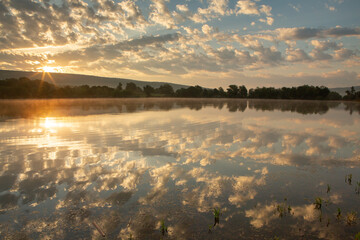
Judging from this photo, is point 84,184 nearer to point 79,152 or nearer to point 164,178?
point 164,178

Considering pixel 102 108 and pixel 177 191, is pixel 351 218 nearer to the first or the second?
pixel 177 191

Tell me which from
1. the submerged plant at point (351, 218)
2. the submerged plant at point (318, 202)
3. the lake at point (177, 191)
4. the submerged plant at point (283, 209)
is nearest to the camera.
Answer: the lake at point (177, 191)

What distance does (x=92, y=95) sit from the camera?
615 ft

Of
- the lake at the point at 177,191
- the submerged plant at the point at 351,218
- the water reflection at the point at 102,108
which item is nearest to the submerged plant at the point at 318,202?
the lake at the point at 177,191

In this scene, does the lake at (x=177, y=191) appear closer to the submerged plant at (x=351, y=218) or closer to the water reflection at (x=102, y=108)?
the submerged plant at (x=351, y=218)

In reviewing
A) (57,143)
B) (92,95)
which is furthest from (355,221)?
(92,95)

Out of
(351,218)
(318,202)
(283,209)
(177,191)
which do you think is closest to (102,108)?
(177,191)

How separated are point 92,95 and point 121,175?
634 feet

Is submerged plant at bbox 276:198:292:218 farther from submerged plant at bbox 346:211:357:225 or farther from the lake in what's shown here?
submerged plant at bbox 346:211:357:225

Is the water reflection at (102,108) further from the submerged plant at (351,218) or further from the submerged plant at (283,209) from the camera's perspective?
the submerged plant at (351,218)

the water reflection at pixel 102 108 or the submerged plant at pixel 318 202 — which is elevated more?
the water reflection at pixel 102 108

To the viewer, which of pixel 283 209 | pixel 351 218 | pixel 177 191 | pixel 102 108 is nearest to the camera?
pixel 351 218

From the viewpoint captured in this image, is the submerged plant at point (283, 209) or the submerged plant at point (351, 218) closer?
the submerged plant at point (351, 218)

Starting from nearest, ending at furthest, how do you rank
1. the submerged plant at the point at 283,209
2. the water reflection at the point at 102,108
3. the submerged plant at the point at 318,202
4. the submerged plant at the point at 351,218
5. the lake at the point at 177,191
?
the lake at the point at 177,191
the submerged plant at the point at 351,218
the submerged plant at the point at 283,209
the submerged plant at the point at 318,202
the water reflection at the point at 102,108
